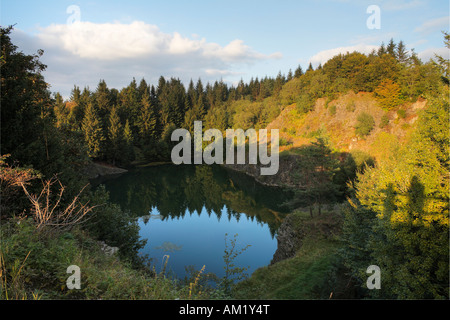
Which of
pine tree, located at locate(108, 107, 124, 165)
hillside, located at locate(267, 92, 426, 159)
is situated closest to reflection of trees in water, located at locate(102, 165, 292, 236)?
pine tree, located at locate(108, 107, 124, 165)

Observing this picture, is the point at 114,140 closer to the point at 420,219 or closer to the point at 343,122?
the point at 343,122

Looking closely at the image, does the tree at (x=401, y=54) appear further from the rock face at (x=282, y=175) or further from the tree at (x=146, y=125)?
the tree at (x=146, y=125)

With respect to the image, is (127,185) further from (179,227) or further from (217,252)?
(217,252)

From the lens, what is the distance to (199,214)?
28281mm

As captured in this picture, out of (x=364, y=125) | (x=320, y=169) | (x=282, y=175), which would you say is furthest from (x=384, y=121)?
(x=320, y=169)

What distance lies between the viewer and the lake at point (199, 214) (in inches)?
706

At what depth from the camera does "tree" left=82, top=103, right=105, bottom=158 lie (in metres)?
46.5

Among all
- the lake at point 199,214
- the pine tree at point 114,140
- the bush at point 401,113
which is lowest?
the lake at point 199,214

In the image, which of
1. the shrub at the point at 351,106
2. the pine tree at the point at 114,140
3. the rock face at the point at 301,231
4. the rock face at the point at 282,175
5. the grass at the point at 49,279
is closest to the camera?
the grass at the point at 49,279

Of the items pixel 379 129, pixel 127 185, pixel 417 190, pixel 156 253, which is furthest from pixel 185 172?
pixel 417 190

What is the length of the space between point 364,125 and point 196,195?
30364 millimetres

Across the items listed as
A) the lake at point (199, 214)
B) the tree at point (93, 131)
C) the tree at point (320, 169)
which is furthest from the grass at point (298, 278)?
the tree at point (93, 131)

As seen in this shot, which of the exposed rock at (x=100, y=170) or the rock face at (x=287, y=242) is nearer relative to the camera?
the rock face at (x=287, y=242)

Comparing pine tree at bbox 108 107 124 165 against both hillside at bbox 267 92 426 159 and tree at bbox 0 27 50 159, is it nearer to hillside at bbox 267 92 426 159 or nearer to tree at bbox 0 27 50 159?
hillside at bbox 267 92 426 159
